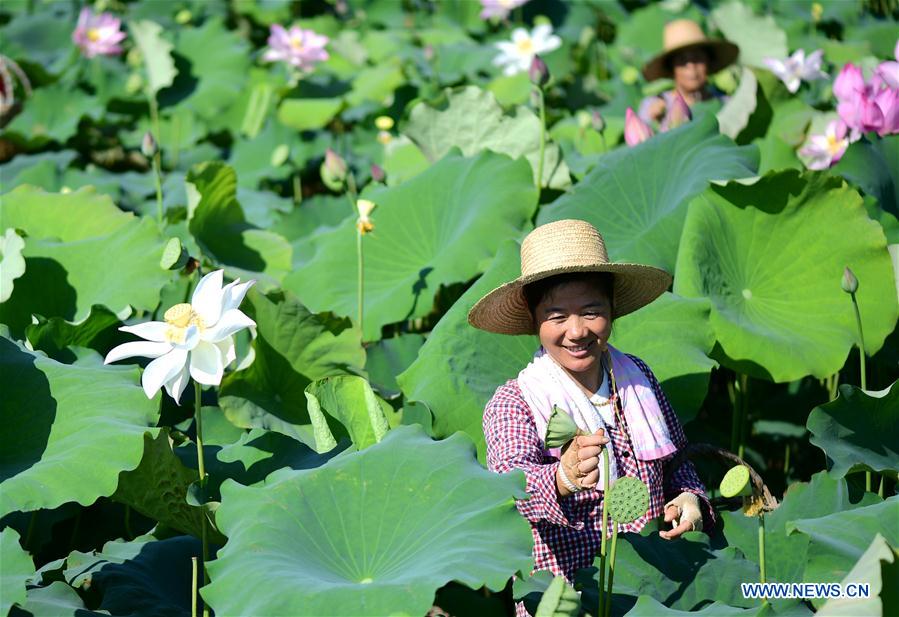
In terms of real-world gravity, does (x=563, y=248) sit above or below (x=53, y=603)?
above

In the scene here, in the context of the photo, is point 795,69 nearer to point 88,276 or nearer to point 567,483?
point 88,276

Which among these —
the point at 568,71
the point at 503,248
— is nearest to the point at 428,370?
the point at 503,248

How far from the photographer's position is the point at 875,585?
153 cm

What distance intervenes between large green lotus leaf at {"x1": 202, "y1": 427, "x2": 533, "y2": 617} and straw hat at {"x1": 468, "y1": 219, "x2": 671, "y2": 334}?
286 millimetres

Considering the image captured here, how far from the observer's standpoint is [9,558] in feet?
5.94

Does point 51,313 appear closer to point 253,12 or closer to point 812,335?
point 812,335

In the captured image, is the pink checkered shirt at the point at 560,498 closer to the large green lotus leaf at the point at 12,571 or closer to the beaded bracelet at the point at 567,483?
the beaded bracelet at the point at 567,483

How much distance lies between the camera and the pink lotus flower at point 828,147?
3.21 meters

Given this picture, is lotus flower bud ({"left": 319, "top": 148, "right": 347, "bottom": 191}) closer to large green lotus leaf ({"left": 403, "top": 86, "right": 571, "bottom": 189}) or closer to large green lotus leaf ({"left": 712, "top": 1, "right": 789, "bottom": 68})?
large green lotus leaf ({"left": 403, "top": 86, "right": 571, "bottom": 189})

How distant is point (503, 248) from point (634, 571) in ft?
3.03

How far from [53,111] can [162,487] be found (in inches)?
155

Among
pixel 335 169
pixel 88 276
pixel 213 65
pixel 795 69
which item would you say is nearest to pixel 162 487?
pixel 88 276

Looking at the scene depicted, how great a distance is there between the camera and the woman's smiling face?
Answer: 204 cm

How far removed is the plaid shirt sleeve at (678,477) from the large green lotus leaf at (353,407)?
498mm
